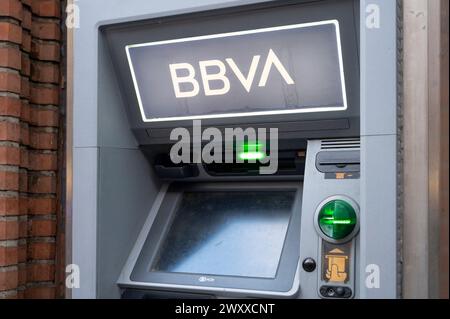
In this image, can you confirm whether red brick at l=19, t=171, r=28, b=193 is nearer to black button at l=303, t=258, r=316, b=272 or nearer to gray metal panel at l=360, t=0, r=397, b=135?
black button at l=303, t=258, r=316, b=272

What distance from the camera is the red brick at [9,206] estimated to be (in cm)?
226

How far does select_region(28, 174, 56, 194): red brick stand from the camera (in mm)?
2504

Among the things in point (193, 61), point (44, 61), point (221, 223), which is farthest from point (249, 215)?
point (44, 61)

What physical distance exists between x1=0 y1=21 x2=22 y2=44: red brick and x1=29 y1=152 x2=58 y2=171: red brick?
19.5 inches

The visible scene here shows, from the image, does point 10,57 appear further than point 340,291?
Yes

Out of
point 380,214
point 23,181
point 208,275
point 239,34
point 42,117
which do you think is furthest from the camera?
point 42,117

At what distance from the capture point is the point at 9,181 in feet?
7.52

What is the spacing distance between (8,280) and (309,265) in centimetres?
121

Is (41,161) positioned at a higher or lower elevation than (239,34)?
lower

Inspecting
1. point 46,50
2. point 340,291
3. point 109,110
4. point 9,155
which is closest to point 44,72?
point 46,50

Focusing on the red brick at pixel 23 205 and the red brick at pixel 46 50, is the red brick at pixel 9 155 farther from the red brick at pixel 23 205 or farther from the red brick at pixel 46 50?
the red brick at pixel 46 50

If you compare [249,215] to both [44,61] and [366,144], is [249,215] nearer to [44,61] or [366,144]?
[366,144]

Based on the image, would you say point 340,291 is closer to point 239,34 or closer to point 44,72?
point 239,34

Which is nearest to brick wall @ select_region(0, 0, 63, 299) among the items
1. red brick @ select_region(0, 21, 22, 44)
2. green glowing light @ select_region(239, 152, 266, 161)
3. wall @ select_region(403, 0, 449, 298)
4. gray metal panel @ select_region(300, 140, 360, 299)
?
red brick @ select_region(0, 21, 22, 44)
